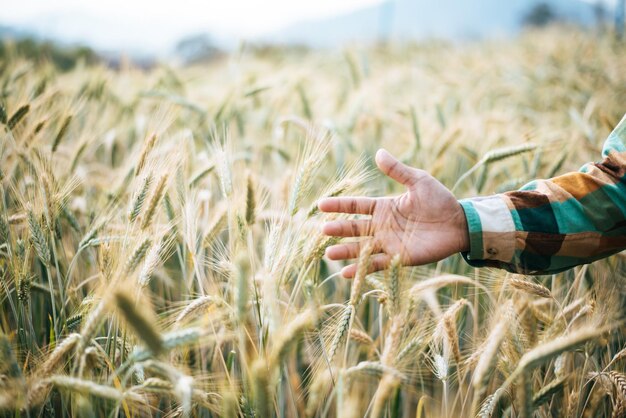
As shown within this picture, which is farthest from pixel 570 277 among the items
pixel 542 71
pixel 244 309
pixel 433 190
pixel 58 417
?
pixel 542 71

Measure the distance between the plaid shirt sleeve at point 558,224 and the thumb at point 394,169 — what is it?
184 mm

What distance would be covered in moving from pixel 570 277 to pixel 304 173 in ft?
3.93

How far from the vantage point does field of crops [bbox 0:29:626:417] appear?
0.77 meters

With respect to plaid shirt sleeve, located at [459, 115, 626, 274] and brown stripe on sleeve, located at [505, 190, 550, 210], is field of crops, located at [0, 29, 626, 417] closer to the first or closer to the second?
plaid shirt sleeve, located at [459, 115, 626, 274]

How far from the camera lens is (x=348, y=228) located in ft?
3.40

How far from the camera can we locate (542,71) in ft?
15.2

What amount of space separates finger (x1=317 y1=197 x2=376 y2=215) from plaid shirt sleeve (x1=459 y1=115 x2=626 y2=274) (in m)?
0.28

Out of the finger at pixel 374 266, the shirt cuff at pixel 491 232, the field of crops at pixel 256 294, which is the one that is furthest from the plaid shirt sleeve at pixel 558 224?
the finger at pixel 374 266

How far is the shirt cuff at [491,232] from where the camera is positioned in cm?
109

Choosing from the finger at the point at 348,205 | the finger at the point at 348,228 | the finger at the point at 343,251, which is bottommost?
the finger at the point at 343,251

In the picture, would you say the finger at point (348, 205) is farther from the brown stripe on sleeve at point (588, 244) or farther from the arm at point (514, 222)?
the brown stripe on sleeve at point (588, 244)

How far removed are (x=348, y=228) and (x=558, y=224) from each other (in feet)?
2.00

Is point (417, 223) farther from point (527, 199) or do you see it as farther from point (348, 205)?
Answer: point (527, 199)

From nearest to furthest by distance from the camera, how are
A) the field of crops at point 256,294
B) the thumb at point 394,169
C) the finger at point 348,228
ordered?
the field of crops at point 256,294
the finger at point 348,228
the thumb at point 394,169
